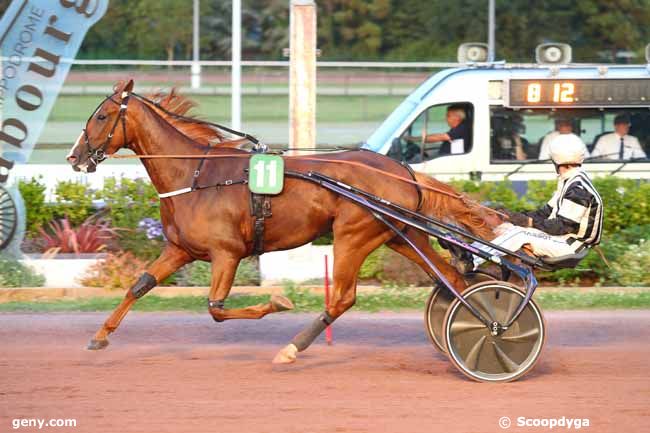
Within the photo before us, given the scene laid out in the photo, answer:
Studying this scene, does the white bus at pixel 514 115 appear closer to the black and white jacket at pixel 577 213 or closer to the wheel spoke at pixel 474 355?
the black and white jacket at pixel 577 213

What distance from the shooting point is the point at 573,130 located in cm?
1245

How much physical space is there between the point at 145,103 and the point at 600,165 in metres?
6.45

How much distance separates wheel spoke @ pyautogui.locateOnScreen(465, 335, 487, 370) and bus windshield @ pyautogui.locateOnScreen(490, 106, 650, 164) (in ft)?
18.1

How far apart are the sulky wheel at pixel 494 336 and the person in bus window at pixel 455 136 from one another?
5.28 meters

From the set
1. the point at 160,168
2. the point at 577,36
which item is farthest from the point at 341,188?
the point at 577,36

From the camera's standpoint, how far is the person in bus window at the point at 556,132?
12203 millimetres

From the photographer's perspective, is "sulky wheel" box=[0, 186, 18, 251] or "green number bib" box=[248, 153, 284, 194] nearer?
"green number bib" box=[248, 153, 284, 194]

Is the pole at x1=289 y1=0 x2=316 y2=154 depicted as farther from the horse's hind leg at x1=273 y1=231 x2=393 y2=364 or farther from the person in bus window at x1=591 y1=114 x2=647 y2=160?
the person in bus window at x1=591 y1=114 x2=647 y2=160

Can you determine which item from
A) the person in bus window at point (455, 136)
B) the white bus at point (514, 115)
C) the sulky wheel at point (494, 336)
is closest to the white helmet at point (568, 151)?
the sulky wheel at point (494, 336)

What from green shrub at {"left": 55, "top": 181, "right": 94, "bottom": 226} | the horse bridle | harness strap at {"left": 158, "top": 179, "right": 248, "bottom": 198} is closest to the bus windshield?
green shrub at {"left": 55, "top": 181, "right": 94, "bottom": 226}

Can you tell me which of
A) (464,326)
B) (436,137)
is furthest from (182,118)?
(436,137)

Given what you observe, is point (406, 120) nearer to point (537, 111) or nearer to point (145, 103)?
point (537, 111)

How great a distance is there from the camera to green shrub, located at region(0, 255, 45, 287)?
1009 centimetres

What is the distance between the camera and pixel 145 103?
7469 mm
